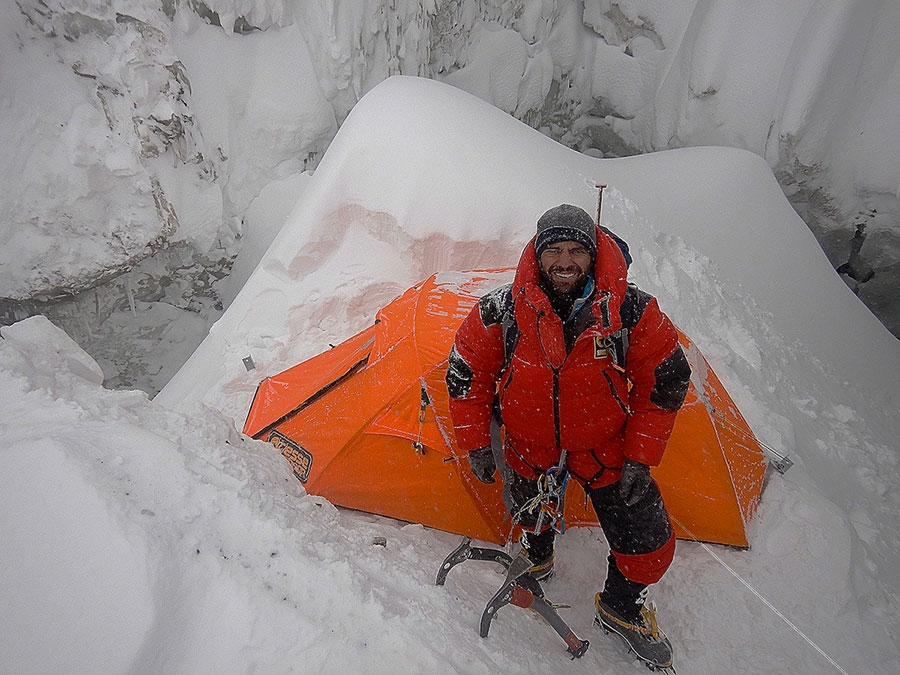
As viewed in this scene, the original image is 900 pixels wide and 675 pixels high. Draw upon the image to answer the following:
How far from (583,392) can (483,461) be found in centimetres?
52

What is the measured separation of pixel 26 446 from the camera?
150 centimetres

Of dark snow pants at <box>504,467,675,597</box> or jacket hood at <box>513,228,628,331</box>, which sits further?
dark snow pants at <box>504,467,675,597</box>

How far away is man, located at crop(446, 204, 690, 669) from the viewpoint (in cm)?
171

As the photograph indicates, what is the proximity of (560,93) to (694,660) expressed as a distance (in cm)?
862

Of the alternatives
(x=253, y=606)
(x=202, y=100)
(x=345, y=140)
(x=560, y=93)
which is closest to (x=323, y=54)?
(x=202, y=100)

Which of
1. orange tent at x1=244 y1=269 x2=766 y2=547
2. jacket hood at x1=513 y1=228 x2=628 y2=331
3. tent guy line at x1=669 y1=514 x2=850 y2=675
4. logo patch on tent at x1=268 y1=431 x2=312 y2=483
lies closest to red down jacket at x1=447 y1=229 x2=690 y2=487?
jacket hood at x1=513 y1=228 x2=628 y2=331

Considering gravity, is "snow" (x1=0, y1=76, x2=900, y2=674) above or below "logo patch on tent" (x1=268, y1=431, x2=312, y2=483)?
above

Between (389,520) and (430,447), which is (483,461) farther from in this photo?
(389,520)

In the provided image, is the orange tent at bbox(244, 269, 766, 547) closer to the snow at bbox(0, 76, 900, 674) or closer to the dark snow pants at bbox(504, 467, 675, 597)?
the snow at bbox(0, 76, 900, 674)

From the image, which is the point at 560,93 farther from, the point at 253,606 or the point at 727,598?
the point at 253,606

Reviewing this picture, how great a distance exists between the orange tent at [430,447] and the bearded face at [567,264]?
1045 mm

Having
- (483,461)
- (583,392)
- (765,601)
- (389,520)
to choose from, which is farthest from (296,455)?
(765,601)

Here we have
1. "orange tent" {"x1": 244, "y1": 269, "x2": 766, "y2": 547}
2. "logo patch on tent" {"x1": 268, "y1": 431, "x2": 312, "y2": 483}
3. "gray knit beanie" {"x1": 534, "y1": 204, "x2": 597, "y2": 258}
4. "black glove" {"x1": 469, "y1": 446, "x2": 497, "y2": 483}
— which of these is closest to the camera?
"gray knit beanie" {"x1": 534, "y1": 204, "x2": 597, "y2": 258}

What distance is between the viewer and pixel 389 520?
2.73 m
